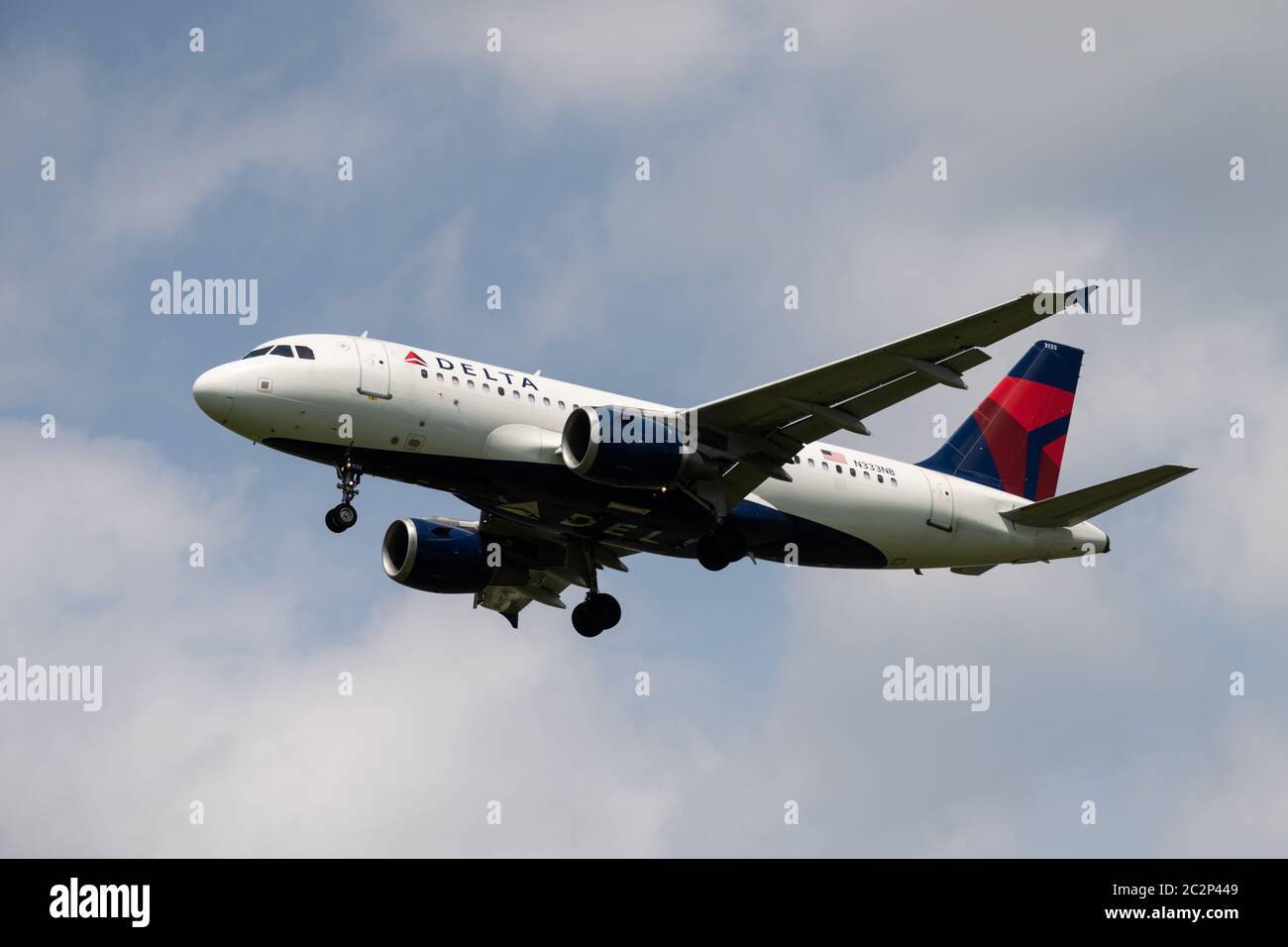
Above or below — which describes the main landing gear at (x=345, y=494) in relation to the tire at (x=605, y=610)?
above

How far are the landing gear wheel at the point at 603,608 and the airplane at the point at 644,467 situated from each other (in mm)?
40

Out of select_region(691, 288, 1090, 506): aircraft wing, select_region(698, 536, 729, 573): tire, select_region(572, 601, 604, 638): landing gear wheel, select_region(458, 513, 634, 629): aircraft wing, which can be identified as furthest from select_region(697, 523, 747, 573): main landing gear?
select_region(572, 601, 604, 638): landing gear wheel

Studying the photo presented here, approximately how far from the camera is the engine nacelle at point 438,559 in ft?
143

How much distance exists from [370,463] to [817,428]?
392 inches

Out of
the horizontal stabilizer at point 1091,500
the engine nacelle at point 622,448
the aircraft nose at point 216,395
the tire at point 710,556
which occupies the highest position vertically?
the aircraft nose at point 216,395

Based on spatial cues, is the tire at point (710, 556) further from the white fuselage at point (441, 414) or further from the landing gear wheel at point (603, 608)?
the landing gear wheel at point (603, 608)

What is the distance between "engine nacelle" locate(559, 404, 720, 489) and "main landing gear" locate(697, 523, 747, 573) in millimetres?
2072

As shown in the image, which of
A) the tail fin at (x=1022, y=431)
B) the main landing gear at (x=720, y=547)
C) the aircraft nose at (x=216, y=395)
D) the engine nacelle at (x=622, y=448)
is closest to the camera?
the aircraft nose at (x=216, y=395)

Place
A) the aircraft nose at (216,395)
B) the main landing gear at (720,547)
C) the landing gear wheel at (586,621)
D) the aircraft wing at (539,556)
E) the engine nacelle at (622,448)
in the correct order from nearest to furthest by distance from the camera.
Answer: the aircraft nose at (216,395)
the engine nacelle at (622,448)
the main landing gear at (720,547)
the aircraft wing at (539,556)
the landing gear wheel at (586,621)

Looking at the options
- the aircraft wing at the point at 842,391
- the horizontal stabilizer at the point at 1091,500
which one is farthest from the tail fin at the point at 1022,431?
the aircraft wing at the point at 842,391

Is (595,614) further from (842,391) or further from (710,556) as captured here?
(842,391)

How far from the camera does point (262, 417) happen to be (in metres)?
35.7
